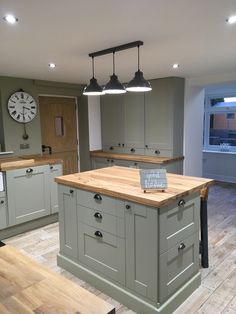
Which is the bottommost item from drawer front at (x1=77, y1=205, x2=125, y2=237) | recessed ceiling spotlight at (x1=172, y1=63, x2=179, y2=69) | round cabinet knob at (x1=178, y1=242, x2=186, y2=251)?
round cabinet knob at (x1=178, y1=242, x2=186, y2=251)

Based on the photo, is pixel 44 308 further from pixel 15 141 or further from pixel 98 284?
pixel 15 141

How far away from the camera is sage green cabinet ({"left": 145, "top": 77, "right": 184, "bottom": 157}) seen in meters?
4.38

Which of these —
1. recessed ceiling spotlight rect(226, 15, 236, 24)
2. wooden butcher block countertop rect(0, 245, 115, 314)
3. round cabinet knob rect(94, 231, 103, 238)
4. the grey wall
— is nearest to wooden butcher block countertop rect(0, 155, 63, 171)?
the grey wall

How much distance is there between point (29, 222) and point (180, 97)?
10.2 feet

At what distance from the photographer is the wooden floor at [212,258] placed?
7.19 ft

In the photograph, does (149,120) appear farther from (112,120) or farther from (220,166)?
(220,166)

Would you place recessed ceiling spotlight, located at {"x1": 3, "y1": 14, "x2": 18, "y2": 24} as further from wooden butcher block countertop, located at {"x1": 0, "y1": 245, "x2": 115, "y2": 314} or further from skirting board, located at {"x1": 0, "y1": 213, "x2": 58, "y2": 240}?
skirting board, located at {"x1": 0, "y1": 213, "x2": 58, "y2": 240}

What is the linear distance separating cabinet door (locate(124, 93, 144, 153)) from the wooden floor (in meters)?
1.76

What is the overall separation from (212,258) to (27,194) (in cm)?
249

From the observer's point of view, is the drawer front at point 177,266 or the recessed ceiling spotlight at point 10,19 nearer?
the recessed ceiling spotlight at point 10,19

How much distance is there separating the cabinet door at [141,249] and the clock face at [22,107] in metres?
2.85

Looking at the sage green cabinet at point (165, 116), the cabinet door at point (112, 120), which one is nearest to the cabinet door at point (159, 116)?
the sage green cabinet at point (165, 116)

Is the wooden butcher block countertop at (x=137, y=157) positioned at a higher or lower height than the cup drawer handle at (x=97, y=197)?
higher

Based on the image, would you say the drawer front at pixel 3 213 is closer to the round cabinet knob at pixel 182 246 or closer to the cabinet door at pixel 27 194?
the cabinet door at pixel 27 194
